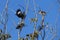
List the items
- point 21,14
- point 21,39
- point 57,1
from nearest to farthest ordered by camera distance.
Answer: point 21,14 < point 21,39 < point 57,1

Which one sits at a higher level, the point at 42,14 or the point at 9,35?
the point at 42,14

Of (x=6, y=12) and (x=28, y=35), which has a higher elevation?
(x=6, y=12)

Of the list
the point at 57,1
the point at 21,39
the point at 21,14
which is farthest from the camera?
the point at 57,1

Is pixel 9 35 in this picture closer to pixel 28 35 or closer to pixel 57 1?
pixel 28 35

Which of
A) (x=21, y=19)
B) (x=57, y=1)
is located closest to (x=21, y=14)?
(x=21, y=19)

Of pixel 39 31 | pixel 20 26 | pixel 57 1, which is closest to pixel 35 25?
pixel 39 31

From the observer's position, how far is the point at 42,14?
6.10 feet

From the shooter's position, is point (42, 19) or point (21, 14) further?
point (42, 19)

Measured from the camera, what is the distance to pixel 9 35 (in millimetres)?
1863

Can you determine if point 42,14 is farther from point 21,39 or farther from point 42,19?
point 21,39

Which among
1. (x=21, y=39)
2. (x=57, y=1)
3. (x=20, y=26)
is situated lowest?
(x=21, y=39)

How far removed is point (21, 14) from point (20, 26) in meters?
0.10

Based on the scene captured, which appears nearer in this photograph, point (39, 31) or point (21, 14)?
point (21, 14)

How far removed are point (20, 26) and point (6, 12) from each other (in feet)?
0.84
